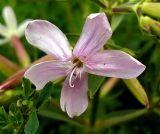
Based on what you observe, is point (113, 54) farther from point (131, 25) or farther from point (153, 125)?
point (131, 25)

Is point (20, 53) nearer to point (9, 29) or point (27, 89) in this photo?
point (9, 29)

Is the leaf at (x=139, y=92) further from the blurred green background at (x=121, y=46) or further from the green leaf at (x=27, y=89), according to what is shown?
the green leaf at (x=27, y=89)

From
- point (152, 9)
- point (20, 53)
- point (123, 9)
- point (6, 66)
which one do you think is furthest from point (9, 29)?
point (152, 9)

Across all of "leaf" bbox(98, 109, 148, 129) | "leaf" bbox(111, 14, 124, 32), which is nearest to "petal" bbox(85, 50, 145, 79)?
"leaf" bbox(111, 14, 124, 32)

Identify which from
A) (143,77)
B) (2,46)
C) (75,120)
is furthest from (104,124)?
(2,46)

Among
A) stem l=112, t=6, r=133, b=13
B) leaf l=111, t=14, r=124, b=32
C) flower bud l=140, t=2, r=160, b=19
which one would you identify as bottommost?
leaf l=111, t=14, r=124, b=32

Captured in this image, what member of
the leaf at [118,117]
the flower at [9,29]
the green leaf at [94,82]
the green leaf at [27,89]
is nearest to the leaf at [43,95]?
the green leaf at [27,89]

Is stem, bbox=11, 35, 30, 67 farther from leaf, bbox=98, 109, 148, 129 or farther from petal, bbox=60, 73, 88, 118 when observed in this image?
petal, bbox=60, 73, 88, 118
